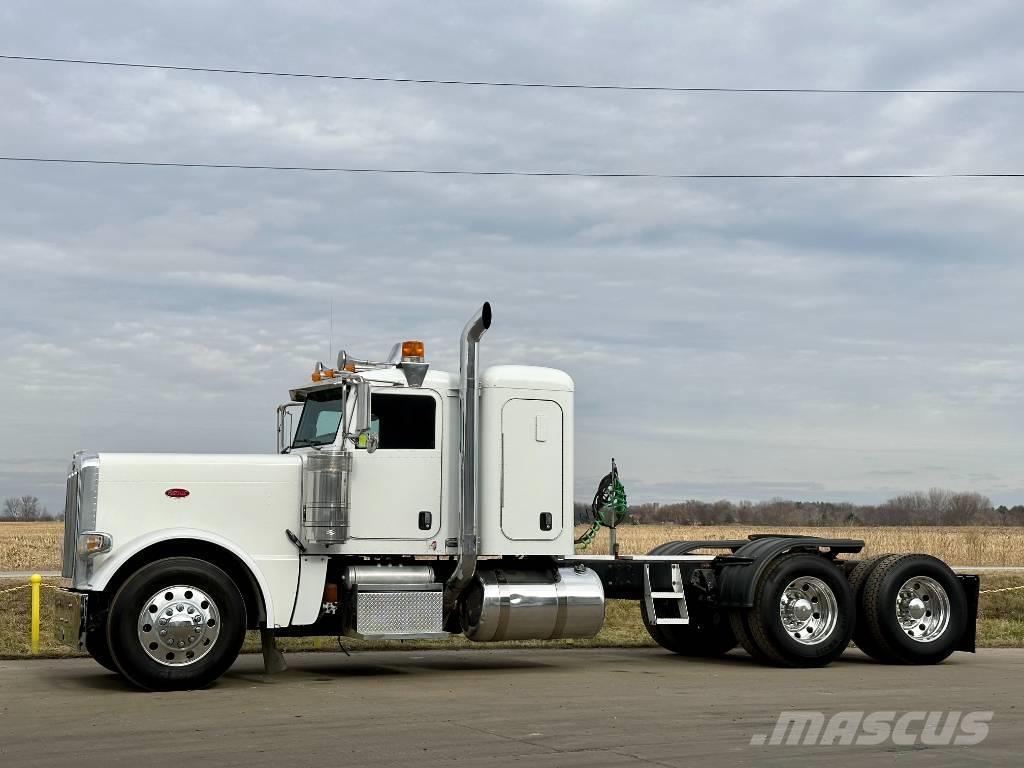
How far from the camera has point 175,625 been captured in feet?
40.6

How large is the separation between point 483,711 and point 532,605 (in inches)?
129

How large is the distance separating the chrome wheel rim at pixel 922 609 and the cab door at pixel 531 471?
4314 mm

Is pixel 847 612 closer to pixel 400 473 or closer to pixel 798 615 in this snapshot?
pixel 798 615

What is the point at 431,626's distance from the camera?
13.6 metres

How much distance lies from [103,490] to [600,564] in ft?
18.0

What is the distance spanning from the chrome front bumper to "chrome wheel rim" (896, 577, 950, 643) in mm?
8928

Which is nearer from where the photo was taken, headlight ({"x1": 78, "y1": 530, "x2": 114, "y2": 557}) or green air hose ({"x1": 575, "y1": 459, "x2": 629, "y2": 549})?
headlight ({"x1": 78, "y1": 530, "x2": 114, "y2": 557})

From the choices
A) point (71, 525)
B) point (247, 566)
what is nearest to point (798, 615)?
point (247, 566)

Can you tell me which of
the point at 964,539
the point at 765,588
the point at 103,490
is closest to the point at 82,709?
the point at 103,490

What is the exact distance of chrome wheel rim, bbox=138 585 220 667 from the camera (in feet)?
40.5

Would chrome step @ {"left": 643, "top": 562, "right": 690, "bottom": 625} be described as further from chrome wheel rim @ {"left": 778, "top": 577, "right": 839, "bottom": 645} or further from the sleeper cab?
the sleeper cab

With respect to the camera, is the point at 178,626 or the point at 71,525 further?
the point at 71,525

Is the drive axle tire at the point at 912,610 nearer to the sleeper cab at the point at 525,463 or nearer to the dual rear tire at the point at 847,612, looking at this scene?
the dual rear tire at the point at 847,612

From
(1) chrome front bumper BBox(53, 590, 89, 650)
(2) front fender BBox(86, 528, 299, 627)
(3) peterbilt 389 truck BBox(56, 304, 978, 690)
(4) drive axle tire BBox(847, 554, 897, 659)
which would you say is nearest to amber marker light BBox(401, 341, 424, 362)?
(3) peterbilt 389 truck BBox(56, 304, 978, 690)
